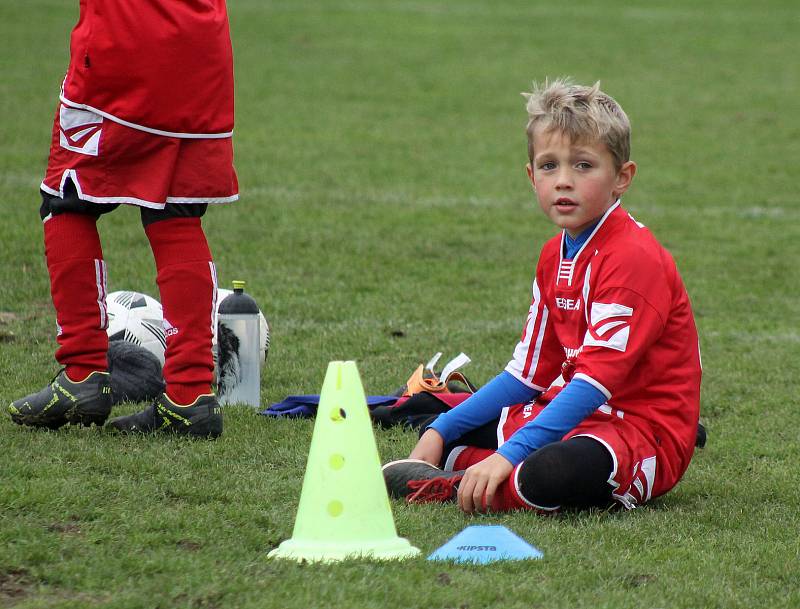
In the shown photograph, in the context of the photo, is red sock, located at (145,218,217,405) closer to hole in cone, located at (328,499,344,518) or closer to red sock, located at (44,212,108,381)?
red sock, located at (44,212,108,381)

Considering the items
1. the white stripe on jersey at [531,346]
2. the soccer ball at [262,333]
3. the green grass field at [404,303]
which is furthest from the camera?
the soccer ball at [262,333]

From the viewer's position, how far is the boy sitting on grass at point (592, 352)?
3.69 meters

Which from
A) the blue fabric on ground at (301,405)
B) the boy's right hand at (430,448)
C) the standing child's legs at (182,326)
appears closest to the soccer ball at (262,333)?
the blue fabric on ground at (301,405)

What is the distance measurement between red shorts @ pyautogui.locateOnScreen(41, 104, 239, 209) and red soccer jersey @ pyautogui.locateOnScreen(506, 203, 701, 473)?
1191 mm

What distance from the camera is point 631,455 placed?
12.4ft

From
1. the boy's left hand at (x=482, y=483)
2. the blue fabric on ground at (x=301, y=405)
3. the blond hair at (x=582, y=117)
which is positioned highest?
the blond hair at (x=582, y=117)

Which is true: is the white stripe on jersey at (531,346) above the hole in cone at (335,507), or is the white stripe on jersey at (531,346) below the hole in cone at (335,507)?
above

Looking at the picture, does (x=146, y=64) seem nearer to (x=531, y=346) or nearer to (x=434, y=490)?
(x=531, y=346)

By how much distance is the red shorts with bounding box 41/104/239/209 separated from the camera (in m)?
4.29

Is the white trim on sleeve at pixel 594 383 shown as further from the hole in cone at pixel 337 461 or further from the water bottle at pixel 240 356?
the water bottle at pixel 240 356

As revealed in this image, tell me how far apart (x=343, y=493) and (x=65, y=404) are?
153 cm

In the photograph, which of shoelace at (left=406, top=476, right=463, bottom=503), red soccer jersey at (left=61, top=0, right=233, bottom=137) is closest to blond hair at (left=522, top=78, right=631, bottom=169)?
shoelace at (left=406, top=476, right=463, bottom=503)

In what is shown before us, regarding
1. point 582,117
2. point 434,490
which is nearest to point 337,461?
point 434,490

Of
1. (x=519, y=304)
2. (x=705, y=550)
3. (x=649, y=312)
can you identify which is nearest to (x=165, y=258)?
(x=649, y=312)
